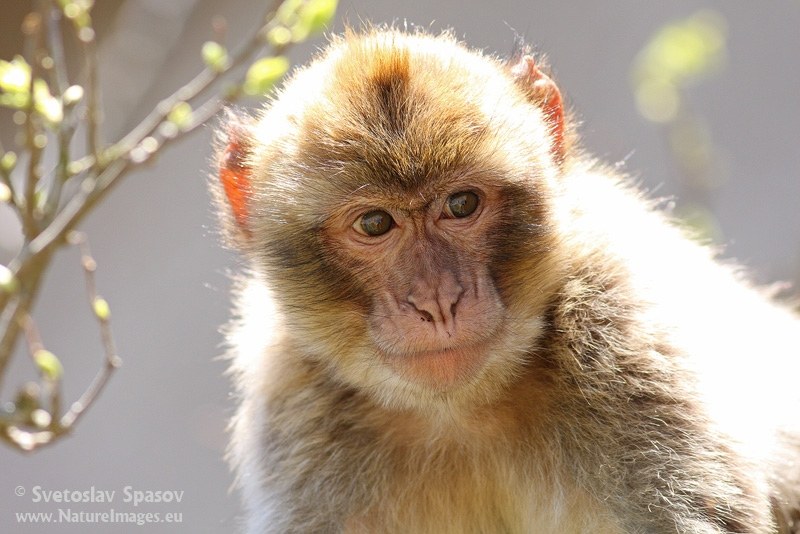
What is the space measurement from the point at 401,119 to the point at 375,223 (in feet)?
1.00

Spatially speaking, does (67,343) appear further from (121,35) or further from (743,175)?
(743,175)

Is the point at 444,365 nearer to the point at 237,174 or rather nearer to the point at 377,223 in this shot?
the point at 377,223

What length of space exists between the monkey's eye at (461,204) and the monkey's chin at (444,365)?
39cm

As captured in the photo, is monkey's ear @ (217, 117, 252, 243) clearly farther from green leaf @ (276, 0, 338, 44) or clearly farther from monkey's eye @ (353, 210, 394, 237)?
green leaf @ (276, 0, 338, 44)

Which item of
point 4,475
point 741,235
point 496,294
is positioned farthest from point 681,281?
point 741,235

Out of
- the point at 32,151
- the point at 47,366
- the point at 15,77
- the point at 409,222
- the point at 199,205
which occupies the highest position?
the point at 199,205

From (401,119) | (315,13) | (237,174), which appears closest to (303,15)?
(315,13)

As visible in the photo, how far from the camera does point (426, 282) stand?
9.26ft

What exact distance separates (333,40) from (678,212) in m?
2.52

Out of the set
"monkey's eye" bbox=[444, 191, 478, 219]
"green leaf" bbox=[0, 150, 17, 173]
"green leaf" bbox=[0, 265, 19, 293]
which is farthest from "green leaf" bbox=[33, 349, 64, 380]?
"monkey's eye" bbox=[444, 191, 478, 219]

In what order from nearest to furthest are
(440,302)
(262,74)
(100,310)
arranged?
(100,310) → (262,74) → (440,302)

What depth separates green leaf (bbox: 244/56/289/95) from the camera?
251 centimetres

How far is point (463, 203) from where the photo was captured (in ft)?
9.84

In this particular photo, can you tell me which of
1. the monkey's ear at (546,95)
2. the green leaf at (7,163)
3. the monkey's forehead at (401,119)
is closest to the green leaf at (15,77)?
the green leaf at (7,163)
